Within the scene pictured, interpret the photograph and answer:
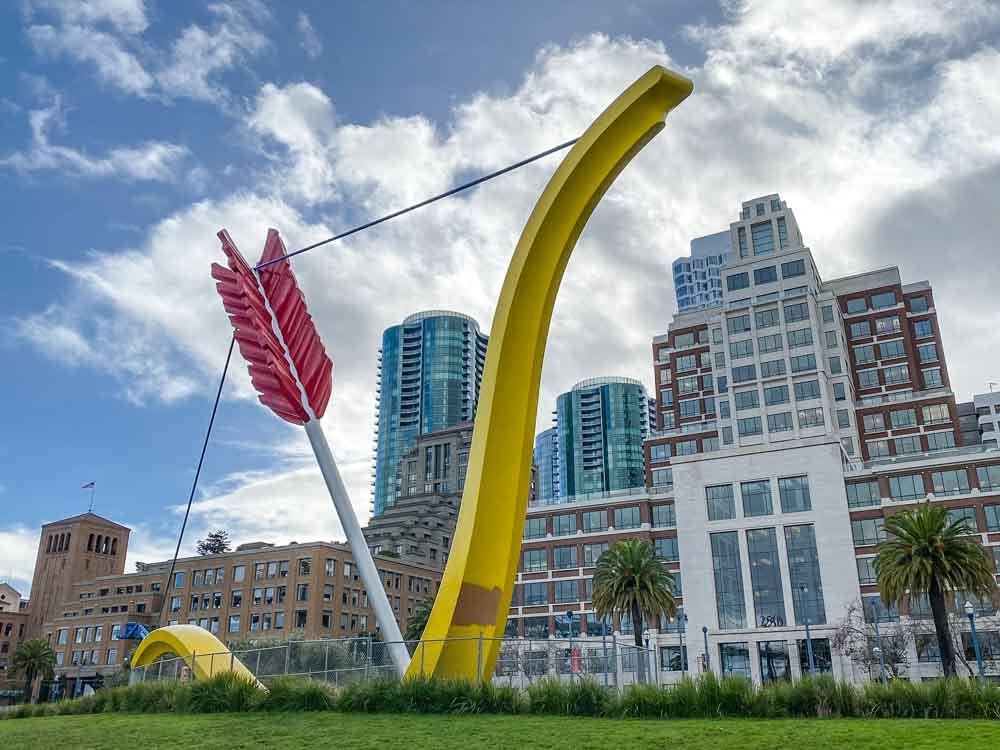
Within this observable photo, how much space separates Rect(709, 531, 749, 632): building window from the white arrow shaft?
3662 cm

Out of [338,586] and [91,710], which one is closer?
[91,710]

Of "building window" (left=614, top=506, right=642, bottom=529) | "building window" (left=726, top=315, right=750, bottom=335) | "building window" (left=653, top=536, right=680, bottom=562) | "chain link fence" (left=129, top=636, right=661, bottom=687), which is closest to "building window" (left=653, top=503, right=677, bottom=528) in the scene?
"building window" (left=653, top=536, right=680, bottom=562)

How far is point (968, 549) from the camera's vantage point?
34688 mm

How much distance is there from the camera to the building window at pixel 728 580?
164 feet

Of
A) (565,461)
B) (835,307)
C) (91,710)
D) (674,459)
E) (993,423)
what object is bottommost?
(91,710)

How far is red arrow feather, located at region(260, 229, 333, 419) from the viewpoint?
18750 mm

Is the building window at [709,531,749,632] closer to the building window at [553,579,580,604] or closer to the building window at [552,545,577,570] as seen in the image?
the building window at [553,579,580,604]

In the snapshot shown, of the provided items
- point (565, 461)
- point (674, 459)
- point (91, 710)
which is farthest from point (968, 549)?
point (565, 461)

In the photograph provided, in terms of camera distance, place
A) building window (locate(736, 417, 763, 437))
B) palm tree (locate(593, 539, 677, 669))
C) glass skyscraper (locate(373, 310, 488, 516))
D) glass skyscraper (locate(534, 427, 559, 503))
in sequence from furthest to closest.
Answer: glass skyscraper (locate(534, 427, 559, 503)), glass skyscraper (locate(373, 310, 488, 516)), building window (locate(736, 417, 763, 437)), palm tree (locate(593, 539, 677, 669))

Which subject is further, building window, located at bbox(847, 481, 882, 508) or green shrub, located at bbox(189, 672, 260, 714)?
building window, located at bbox(847, 481, 882, 508)

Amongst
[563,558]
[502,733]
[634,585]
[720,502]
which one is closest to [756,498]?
[720,502]

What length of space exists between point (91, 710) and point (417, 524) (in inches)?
2836

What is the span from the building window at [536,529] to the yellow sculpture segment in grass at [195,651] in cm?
4070

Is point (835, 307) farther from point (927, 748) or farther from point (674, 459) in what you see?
point (927, 748)
